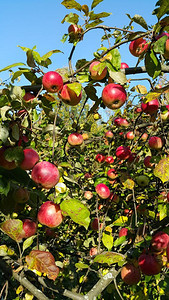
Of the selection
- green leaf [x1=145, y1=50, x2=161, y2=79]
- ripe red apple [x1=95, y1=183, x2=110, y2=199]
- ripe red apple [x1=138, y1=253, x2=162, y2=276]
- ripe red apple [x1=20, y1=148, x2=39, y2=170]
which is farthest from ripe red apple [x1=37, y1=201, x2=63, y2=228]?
ripe red apple [x1=95, y1=183, x2=110, y2=199]

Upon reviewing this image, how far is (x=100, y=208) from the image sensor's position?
2.49 m

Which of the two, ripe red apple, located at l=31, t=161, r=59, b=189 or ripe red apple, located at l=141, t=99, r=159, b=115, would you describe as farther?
ripe red apple, located at l=141, t=99, r=159, b=115

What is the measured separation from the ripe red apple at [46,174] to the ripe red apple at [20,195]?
22cm

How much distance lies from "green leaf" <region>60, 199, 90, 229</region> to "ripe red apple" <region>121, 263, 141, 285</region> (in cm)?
73

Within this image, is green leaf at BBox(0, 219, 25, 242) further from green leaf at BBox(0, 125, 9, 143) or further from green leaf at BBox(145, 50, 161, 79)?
green leaf at BBox(145, 50, 161, 79)

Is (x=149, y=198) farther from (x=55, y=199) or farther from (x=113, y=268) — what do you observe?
(x=55, y=199)

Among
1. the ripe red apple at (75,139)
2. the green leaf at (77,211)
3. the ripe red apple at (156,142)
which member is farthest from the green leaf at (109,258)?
the ripe red apple at (156,142)

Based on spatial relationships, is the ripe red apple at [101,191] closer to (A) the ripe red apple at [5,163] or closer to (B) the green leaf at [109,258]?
(B) the green leaf at [109,258]

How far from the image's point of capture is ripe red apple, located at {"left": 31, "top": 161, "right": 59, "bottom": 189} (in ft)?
3.80

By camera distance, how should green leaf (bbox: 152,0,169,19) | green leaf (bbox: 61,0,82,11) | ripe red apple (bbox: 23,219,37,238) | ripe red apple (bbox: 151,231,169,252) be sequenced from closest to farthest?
1. green leaf (bbox: 152,0,169,19)
2. green leaf (bbox: 61,0,82,11)
3. ripe red apple (bbox: 151,231,169,252)
4. ripe red apple (bbox: 23,219,37,238)

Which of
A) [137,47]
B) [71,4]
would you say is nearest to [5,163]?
[71,4]

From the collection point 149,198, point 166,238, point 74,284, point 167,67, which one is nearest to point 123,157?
point 149,198

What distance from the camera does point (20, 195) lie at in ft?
4.51

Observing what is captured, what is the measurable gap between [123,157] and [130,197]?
382mm
